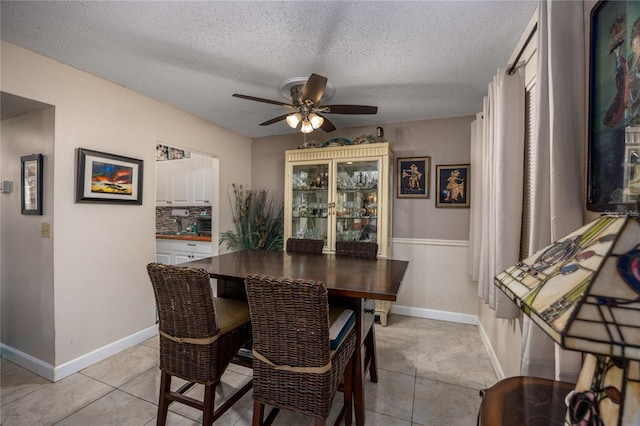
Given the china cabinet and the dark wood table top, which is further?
the china cabinet

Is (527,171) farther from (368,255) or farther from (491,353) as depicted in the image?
(491,353)

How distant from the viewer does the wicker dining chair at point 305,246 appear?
261 cm

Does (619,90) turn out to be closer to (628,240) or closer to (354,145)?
(628,240)

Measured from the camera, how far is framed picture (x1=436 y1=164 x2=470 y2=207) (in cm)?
317

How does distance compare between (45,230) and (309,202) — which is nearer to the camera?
(45,230)

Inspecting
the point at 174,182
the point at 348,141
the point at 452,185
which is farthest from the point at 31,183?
the point at 452,185

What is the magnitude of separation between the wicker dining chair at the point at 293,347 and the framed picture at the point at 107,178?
1911 mm

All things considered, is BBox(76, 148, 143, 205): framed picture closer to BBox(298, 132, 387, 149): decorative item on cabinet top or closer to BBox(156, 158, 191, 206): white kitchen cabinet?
BBox(156, 158, 191, 206): white kitchen cabinet

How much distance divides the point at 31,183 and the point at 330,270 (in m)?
2.47

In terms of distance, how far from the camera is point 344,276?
5.32 ft

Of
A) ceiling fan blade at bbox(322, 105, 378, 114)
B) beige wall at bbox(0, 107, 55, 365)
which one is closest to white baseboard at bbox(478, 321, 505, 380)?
ceiling fan blade at bbox(322, 105, 378, 114)

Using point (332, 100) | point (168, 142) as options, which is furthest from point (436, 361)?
point (168, 142)

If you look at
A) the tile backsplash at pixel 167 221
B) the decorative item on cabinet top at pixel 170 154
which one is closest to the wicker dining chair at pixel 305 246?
the decorative item on cabinet top at pixel 170 154

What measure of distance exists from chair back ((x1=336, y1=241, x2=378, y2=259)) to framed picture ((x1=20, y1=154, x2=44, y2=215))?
7.96 feet
